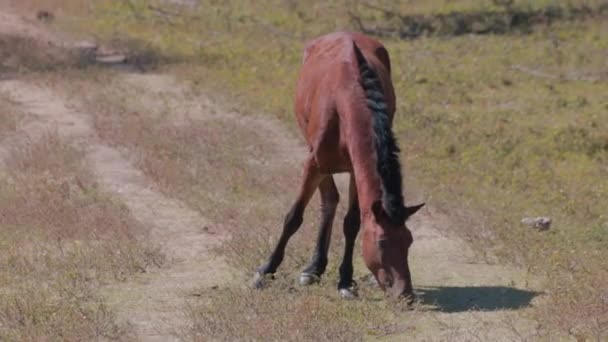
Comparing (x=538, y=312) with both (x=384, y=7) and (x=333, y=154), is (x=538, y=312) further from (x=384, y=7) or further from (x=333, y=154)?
(x=384, y=7)

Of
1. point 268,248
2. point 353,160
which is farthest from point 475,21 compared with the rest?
point 353,160

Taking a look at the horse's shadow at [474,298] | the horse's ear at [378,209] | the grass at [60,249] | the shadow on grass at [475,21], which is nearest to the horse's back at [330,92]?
the horse's ear at [378,209]

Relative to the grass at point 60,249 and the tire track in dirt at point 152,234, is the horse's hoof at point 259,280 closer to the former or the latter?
the tire track in dirt at point 152,234

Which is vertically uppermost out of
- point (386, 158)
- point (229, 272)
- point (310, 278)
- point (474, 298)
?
point (386, 158)

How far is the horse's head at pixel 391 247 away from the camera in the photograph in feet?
24.1

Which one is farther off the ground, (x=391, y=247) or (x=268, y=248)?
(x=391, y=247)

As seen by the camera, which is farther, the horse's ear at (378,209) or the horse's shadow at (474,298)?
the horse's shadow at (474,298)

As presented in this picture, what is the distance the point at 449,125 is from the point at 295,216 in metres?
6.56

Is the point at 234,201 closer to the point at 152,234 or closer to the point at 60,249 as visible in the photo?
the point at 152,234

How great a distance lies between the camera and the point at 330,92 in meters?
8.21

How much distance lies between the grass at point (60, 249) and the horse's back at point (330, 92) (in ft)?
5.41

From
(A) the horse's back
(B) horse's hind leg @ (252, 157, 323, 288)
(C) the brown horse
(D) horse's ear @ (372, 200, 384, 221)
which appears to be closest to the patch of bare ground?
(B) horse's hind leg @ (252, 157, 323, 288)

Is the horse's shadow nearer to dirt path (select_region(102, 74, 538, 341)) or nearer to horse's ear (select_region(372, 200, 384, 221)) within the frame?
dirt path (select_region(102, 74, 538, 341))

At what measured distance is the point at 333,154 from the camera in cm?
807
